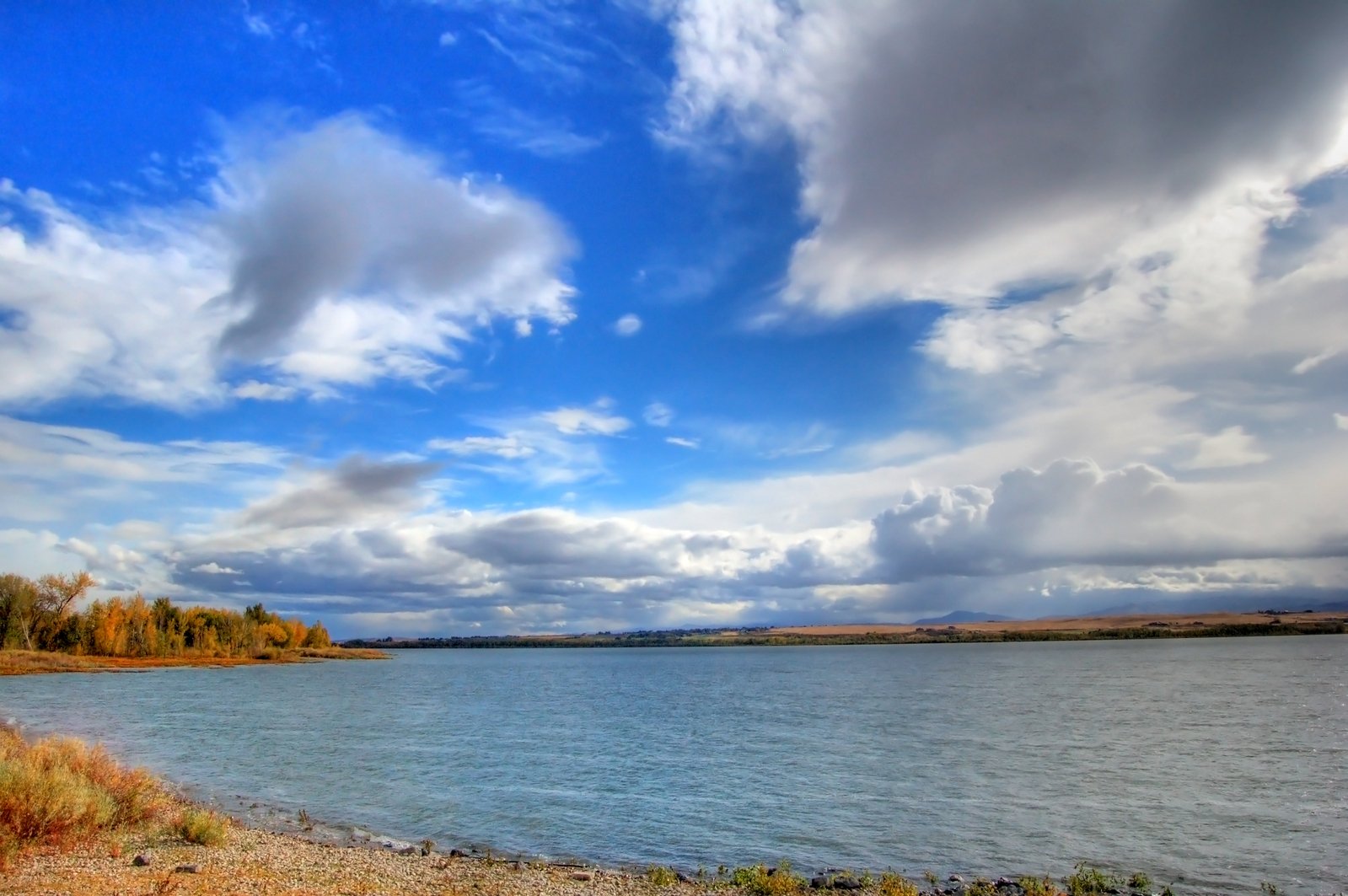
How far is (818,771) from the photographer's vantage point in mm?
45281

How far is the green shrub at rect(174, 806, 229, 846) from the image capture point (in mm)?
24594

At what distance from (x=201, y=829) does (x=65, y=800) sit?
3.82 m

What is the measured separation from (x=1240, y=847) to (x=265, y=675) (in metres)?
182

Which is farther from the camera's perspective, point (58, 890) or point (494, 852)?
point (494, 852)

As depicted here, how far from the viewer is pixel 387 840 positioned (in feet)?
97.5

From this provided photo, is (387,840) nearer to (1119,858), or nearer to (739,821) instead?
(739,821)

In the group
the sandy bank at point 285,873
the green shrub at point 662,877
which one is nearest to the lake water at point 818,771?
the green shrub at point 662,877

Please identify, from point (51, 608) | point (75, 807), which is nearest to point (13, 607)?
point (51, 608)

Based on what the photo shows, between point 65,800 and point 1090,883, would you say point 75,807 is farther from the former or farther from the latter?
point 1090,883

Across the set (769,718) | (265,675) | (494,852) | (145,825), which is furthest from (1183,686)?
(265,675)

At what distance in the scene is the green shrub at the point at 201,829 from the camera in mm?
24594

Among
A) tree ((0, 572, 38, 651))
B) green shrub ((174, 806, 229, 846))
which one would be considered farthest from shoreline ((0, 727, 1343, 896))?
tree ((0, 572, 38, 651))

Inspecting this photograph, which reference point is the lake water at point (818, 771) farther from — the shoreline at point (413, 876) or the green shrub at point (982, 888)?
the green shrub at point (982, 888)

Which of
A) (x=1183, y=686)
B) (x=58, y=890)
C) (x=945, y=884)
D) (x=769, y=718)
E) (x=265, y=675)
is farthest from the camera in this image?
(x=265, y=675)
